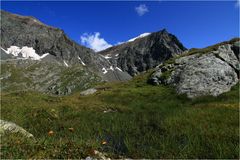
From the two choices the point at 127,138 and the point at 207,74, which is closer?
the point at 127,138

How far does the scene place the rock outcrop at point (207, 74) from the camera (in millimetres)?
33562

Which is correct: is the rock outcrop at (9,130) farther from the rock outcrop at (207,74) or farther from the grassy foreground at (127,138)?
the rock outcrop at (207,74)

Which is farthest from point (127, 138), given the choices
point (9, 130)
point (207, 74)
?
point (207, 74)

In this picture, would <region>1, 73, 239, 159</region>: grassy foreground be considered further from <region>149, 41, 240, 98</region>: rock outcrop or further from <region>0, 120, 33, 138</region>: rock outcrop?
<region>149, 41, 240, 98</region>: rock outcrop

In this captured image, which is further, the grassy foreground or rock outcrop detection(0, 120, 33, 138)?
rock outcrop detection(0, 120, 33, 138)

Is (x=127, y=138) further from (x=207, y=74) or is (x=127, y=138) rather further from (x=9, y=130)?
(x=207, y=74)

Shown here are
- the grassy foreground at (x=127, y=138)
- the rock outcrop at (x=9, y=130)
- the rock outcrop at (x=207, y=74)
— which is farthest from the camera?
the rock outcrop at (x=207, y=74)

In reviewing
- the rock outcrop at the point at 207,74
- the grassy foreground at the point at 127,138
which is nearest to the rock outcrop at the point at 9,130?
the grassy foreground at the point at 127,138

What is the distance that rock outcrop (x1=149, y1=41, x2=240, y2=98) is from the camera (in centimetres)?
3356

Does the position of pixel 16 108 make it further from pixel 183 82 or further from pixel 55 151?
pixel 183 82

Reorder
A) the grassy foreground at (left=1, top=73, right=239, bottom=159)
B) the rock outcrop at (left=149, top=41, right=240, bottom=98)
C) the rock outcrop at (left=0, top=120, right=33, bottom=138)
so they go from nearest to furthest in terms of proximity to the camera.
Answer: the grassy foreground at (left=1, top=73, right=239, bottom=159), the rock outcrop at (left=0, top=120, right=33, bottom=138), the rock outcrop at (left=149, top=41, right=240, bottom=98)

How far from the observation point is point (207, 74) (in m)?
36.1

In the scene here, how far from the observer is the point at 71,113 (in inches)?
782

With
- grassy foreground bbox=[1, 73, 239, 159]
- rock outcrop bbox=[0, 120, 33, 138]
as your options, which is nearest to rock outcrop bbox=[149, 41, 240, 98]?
grassy foreground bbox=[1, 73, 239, 159]
